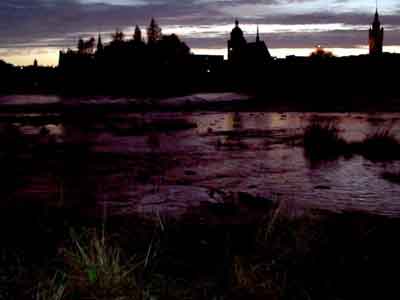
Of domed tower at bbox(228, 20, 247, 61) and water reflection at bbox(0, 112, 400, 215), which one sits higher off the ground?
domed tower at bbox(228, 20, 247, 61)

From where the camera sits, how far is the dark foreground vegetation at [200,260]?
2.98m

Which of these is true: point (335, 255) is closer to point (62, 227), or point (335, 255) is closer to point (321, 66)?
point (62, 227)

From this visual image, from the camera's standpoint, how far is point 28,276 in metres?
3.11

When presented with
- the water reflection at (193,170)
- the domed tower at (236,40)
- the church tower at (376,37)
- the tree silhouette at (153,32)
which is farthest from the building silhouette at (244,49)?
the water reflection at (193,170)

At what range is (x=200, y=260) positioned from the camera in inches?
141

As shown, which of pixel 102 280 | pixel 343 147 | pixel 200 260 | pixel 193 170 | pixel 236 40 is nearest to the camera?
pixel 102 280

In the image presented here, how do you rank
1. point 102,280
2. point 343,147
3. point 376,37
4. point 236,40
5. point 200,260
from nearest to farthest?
point 102,280 → point 200,260 → point 343,147 → point 236,40 → point 376,37

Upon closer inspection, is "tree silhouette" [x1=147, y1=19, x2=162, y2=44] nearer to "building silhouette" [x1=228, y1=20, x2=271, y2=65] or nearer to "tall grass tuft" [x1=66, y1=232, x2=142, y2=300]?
"building silhouette" [x1=228, y1=20, x2=271, y2=65]

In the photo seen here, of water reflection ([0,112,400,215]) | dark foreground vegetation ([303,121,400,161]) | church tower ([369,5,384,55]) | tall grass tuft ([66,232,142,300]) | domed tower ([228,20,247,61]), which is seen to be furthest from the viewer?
church tower ([369,5,384,55])

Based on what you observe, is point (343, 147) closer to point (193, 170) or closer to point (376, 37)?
point (193, 170)

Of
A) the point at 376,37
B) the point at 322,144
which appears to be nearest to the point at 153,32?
the point at 376,37

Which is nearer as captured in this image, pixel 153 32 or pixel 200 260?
pixel 200 260

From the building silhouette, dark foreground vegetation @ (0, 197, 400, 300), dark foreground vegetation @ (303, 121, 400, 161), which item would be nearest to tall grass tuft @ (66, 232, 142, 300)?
dark foreground vegetation @ (0, 197, 400, 300)

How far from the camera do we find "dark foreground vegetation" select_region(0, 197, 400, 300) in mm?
2982
